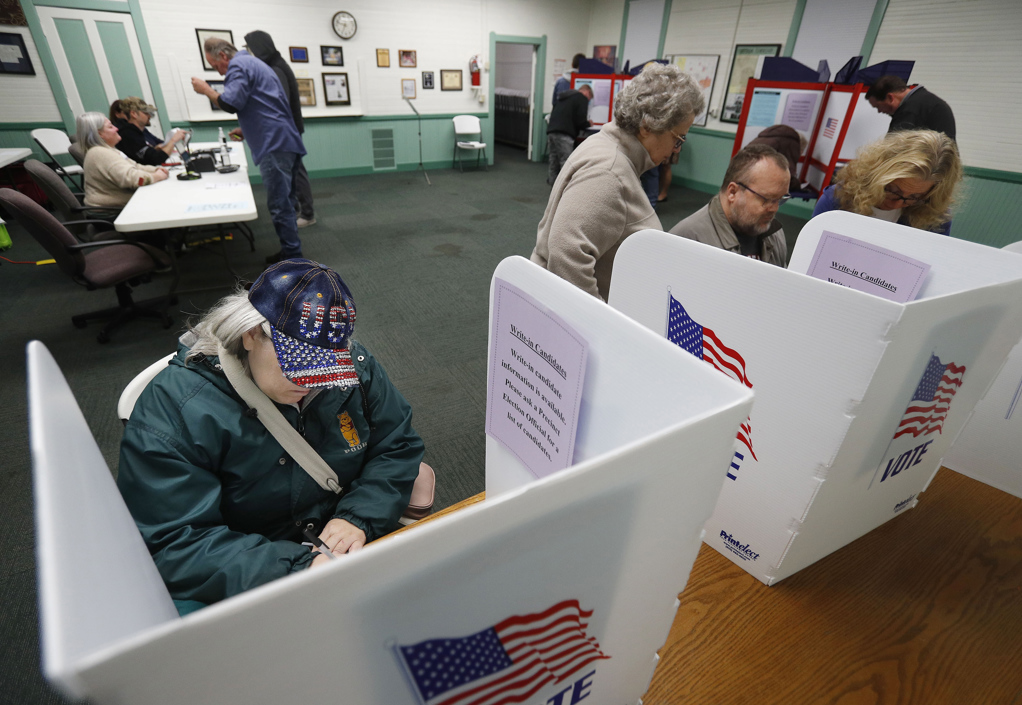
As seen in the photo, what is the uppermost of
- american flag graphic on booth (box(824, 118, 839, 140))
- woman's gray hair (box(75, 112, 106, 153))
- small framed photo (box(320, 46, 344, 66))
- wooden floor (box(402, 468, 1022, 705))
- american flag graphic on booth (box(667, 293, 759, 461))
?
small framed photo (box(320, 46, 344, 66))

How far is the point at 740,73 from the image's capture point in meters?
6.06

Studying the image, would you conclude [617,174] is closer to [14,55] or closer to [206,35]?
[206,35]

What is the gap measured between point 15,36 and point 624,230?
7147 mm

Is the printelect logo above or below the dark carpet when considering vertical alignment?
above

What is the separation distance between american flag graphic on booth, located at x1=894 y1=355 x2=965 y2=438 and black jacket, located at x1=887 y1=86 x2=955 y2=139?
3.13 meters

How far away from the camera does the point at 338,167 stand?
722 centimetres

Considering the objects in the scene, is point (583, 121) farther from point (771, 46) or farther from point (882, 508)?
point (882, 508)

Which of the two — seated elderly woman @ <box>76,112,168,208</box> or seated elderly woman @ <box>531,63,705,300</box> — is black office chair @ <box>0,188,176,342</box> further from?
seated elderly woman @ <box>531,63,705,300</box>

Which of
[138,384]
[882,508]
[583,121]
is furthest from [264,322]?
[583,121]

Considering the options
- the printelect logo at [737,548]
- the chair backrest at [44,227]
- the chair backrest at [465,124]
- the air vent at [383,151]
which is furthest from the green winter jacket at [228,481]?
the chair backrest at [465,124]

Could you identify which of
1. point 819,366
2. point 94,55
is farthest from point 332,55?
point 819,366

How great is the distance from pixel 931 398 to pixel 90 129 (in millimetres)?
4553

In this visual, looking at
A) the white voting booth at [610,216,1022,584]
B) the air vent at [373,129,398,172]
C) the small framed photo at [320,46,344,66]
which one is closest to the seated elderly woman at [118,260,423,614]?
the white voting booth at [610,216,1022,584]

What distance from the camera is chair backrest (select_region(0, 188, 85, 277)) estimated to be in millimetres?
2363
